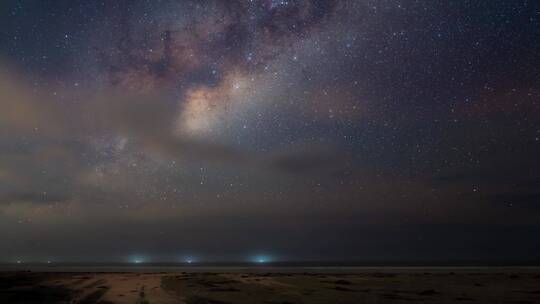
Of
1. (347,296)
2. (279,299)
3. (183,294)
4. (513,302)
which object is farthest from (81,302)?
(513,302)

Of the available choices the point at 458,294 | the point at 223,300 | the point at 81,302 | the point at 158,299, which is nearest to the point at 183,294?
the point at 158,299

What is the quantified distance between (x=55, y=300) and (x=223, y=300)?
1265 cm

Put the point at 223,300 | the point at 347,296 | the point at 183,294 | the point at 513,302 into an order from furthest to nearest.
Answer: the point at 183,294 < the point at 347,296 < the point at 223,300 < the point at 513,302

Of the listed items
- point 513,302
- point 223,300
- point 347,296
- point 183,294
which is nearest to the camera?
point 513,302

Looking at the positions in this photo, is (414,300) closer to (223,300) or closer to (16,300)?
(223,300)

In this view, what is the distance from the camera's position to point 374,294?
33.9 m

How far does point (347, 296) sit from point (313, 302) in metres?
4.72

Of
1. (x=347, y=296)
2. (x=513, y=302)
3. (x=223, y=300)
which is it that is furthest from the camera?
(x=347, y=296)

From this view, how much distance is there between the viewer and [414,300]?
1167 inches

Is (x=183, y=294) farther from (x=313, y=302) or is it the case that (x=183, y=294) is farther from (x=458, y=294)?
(x=458, y=294)

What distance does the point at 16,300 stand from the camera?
29141 mm

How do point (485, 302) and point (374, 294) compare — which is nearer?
point (485, 302)

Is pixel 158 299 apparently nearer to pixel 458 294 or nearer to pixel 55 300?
pixel 55 300

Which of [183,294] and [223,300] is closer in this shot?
[223,300]
